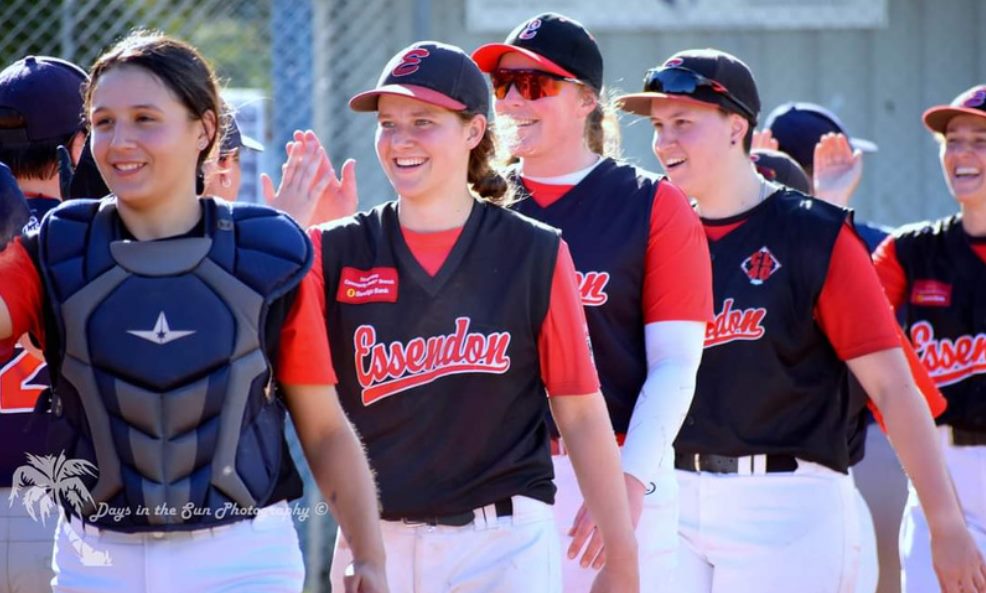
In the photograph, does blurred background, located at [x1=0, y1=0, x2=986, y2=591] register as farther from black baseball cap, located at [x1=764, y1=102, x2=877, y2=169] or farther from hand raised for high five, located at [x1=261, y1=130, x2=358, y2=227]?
hand raised for high five, located at [x1=261, y1=130, x2=358, y2=227]

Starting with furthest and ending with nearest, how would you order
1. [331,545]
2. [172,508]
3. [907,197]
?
[907,197] → [331,545] → [172,508]

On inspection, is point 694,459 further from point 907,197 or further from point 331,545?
point 907,197

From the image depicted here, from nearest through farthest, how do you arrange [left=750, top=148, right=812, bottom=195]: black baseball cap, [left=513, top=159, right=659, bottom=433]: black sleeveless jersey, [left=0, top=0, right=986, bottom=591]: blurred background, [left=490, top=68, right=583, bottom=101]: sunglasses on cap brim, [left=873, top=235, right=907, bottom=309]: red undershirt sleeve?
[left=513, top=159, right=659, bottom=433]: black sleeveless jersey, [left=490, top=68, right=583, bottom=101]: sunglasses on cap brim, [left=873, top=235, right=907, bottom=309]: red undershirt sleeve, [left=750, top=148, right=812, bottom=195]: black baseball cap, [left=0, top=0, right=986, bottom=591]: blurred background

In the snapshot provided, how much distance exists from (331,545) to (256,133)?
2013 mm

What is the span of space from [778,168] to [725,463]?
5.08ft

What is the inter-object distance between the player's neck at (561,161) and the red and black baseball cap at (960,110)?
5.87ft

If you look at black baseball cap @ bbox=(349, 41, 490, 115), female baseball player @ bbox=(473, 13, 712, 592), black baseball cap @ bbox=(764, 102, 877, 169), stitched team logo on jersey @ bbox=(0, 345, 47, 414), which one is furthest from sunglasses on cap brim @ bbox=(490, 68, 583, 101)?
black baseball cap @ bbox=(764, 102, 877, 169)

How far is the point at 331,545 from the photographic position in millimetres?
7336

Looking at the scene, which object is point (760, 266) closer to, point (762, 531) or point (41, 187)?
point (762, 531)

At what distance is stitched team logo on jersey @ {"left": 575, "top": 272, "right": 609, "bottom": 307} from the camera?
402 centimetres

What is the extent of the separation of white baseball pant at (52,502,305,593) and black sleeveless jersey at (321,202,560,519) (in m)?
0.64

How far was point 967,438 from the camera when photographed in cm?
520

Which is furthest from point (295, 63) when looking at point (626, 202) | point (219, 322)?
point (219, 322)

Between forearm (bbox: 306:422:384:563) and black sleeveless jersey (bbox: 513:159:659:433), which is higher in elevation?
black sleeveless jersey (bbox: 513:159:659:433)
